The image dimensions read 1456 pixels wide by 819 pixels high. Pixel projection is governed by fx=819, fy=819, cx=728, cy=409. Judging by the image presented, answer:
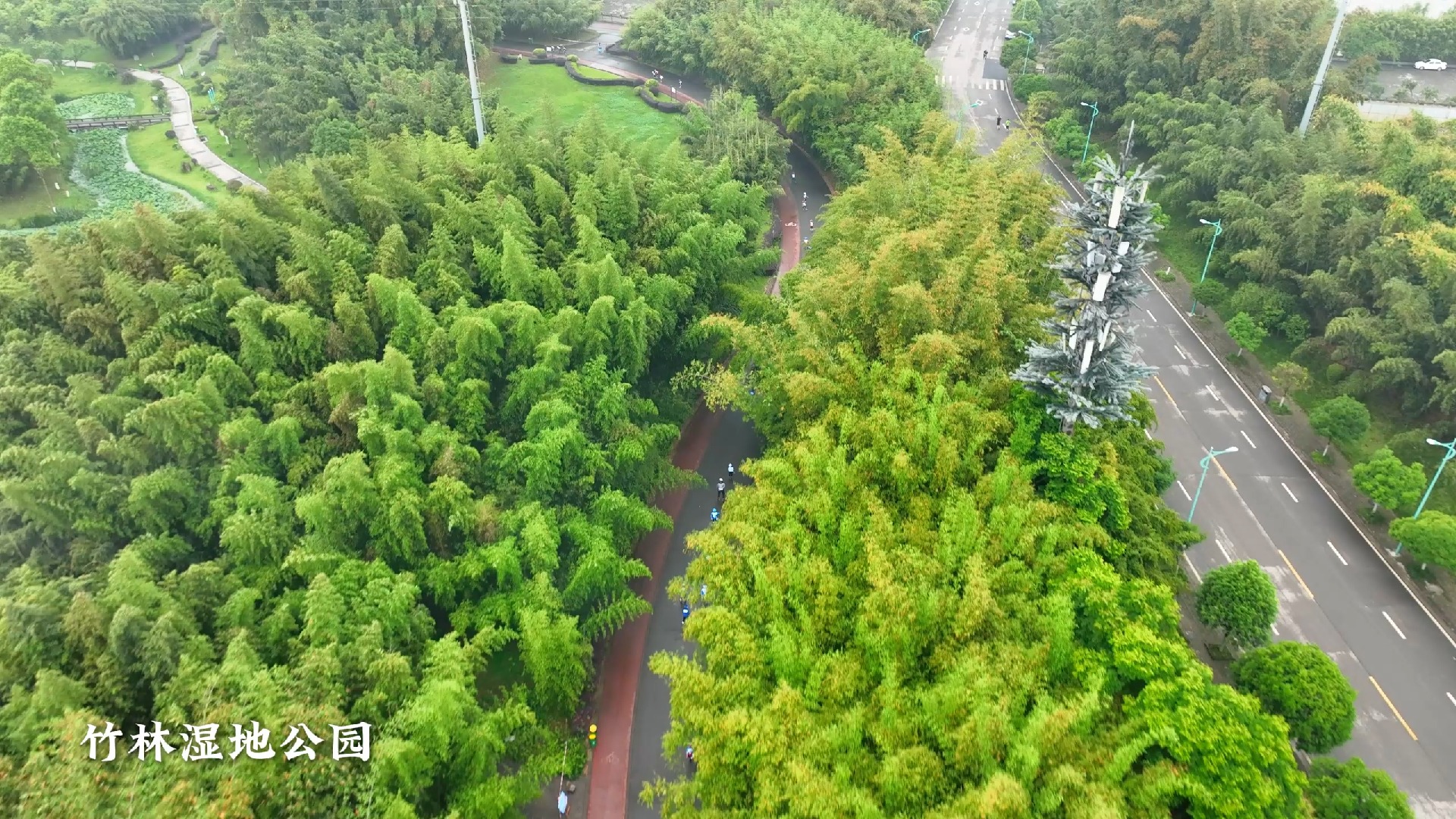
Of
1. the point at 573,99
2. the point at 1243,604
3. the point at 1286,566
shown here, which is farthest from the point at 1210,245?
the point at 573,99

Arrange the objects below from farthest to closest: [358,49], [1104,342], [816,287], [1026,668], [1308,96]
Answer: [358,49]
[1308,96]
[816,287]
[1104,342]
[1026,668]

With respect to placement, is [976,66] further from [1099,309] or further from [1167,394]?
[1099,309]

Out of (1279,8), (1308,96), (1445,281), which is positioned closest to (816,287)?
(1445,281)

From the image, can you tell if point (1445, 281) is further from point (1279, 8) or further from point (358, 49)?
point (358, 49)

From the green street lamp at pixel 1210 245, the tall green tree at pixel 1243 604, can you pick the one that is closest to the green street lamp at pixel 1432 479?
the tall green tree at pixel 1243 604

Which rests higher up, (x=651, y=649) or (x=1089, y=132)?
(x=1089, y=132)

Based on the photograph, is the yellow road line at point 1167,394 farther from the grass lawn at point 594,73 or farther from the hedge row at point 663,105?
the grass lawn at point 594,73
